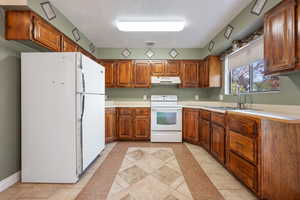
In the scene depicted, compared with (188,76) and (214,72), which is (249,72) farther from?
(188,76)

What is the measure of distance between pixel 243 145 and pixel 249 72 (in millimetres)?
1561

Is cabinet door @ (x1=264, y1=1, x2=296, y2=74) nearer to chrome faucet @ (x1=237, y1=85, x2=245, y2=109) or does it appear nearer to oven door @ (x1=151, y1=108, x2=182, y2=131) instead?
chrome faucet @ (x1=237, y1=85, x2=245, y2=109)

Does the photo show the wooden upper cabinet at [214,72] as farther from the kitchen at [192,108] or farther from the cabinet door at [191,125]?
the cabinet door at [191,125]

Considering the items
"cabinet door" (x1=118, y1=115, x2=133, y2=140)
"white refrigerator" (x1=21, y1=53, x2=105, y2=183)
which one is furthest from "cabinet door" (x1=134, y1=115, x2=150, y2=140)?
"white refrigerator" (x1=21, y1=53, x2=105, y2=183)

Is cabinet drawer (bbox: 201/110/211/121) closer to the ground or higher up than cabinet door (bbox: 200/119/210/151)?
higher up

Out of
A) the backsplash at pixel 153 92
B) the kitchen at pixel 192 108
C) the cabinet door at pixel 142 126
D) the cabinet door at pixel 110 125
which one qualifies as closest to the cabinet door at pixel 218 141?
the kitchen at pixel 192 108

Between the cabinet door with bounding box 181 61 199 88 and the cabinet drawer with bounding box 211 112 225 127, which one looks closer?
the cabinet drawer with bounding box 211 112 225 127

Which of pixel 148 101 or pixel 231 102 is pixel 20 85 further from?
pixel 231 102

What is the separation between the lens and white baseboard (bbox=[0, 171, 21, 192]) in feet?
6.20

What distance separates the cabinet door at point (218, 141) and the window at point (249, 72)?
0.90m

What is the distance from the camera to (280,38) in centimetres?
162

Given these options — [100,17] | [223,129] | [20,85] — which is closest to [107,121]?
[20,85]

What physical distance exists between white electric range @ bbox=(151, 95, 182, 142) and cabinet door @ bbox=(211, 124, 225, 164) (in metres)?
1.20

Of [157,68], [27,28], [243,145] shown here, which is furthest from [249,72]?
[27,28]
